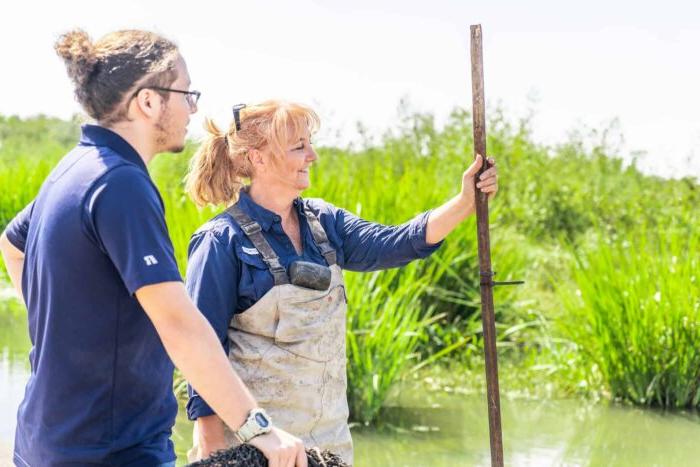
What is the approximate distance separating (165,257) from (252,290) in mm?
990

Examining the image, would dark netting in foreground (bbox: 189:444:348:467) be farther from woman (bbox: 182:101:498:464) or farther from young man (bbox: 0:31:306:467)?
woman (bbox: 182:101:498:464)

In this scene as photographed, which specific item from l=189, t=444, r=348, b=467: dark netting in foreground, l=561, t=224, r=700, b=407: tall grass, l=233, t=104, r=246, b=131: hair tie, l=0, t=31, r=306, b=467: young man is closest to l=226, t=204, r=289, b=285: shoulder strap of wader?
l=233, t=104, r=246, b=131: hair tie

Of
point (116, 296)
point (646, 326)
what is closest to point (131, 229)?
point (116, 296)

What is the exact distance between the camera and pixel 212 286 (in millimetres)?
2891

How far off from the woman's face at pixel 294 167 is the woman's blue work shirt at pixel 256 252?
0.33ft

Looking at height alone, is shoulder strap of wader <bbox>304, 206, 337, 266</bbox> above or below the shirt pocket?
Answer: above

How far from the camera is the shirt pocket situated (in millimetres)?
2953

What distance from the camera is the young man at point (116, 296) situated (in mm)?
1963

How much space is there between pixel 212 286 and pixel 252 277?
0.13 meters

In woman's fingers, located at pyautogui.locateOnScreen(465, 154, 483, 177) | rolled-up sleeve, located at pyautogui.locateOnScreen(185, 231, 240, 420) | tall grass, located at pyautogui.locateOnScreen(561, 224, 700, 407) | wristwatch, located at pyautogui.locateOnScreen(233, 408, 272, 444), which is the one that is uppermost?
woman's fingers, located at pyautogui.locateOnScreen(465, 154, 483, 177)

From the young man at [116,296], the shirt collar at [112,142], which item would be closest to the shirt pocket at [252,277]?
the young man at [116,296]

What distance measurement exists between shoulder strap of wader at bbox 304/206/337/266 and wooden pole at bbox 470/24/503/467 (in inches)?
17.5

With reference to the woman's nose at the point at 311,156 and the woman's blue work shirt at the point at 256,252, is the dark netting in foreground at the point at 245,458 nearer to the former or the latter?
the woman's blue work shirt at the point at 256,252

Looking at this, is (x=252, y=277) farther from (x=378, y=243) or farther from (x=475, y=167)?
(x=475, y=167)
